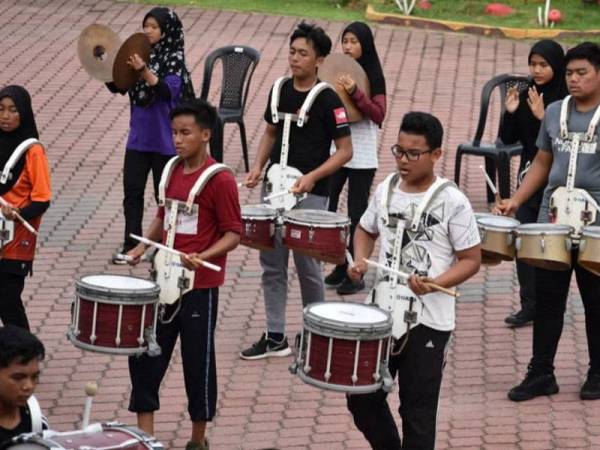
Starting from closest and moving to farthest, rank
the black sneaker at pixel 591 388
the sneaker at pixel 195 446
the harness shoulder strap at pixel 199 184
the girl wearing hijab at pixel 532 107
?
the harness shoulder strap at pixel 199 184 < the sneaker at pixel 195 446 < the black sneaker at pixel 591 388 < the girl wearing hijab at pixel 532 107

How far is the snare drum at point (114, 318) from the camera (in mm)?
7148

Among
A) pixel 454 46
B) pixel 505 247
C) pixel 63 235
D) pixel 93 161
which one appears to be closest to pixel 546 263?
pixel 505 247

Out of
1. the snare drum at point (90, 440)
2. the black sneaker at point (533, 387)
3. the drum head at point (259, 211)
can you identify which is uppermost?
the drum head at point (259, 211)

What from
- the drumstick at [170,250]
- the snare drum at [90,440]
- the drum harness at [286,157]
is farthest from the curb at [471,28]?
the snare drum at [90,440]

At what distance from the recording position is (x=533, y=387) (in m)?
8.71

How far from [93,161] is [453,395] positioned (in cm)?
598

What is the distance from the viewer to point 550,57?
9148 millimetres

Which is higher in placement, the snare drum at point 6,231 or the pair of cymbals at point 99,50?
the pair of cymbals at point 99,50

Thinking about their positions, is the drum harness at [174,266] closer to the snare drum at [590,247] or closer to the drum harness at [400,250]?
the drum harness at [400,250]

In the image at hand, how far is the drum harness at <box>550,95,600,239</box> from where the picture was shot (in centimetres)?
815

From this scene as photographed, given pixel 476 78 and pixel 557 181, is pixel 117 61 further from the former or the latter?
pixel 476 78

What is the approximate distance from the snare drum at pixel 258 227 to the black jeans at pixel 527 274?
1.60m

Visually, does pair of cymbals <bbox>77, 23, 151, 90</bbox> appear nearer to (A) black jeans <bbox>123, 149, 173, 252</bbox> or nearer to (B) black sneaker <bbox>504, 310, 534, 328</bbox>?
(A) black jeans <bbox>123, 149, 173, 252</bbox>

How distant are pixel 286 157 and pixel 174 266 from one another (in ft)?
5.75
